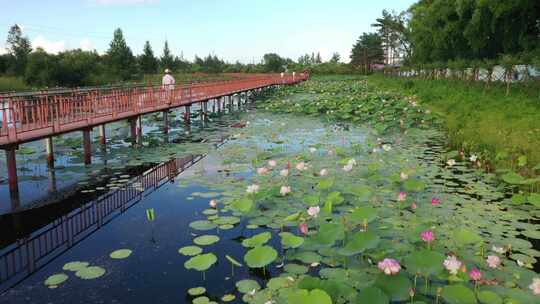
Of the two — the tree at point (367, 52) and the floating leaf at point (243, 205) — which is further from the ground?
the tree at point (367, 52)

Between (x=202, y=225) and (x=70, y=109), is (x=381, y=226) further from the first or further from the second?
(x=70, y=109)

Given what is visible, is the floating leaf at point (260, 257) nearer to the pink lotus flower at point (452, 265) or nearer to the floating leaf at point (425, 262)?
the floating leaf at point (425, 262)

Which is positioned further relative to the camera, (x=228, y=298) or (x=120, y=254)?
(x=120, y=254)

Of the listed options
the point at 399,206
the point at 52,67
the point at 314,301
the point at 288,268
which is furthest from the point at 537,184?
the point at 52,67

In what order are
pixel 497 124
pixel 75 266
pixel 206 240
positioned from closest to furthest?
1. pixel 75 266
2. pixel 206 240
3. pixel 497 124

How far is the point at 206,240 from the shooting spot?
4590mm

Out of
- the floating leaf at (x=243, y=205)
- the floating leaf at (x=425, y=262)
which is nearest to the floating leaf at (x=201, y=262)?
the floating leaf at (x=243, y=205)

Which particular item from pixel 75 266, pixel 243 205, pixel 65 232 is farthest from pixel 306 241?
pixel 65 232

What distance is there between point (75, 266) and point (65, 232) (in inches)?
44.8

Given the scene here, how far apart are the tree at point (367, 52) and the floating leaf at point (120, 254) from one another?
236ft

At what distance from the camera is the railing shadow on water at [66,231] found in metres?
4.20

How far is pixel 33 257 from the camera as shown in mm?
4434

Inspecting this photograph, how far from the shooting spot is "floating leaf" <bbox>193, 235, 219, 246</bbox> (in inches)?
179

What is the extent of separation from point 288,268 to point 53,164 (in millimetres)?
6506
